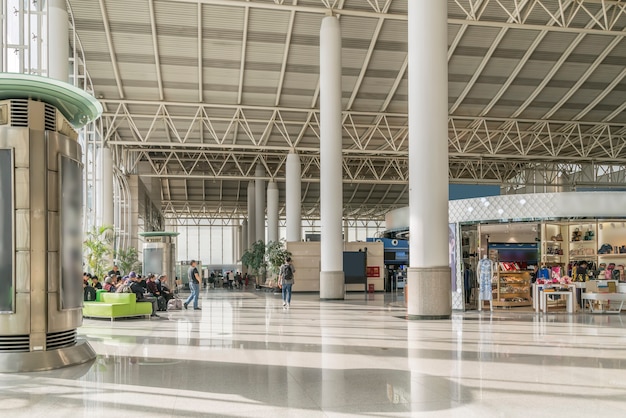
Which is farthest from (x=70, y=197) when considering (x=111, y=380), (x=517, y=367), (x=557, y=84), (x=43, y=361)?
(x=557, y=84)

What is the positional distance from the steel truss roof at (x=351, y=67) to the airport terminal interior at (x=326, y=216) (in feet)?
0.42

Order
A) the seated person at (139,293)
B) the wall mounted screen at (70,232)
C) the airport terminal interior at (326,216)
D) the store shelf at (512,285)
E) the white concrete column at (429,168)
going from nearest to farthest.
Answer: the airport terminal interior at (326,216), the wall mounted screen at (70,232), the white concrete column at (429,168), the seated person at (139,293), the store shelf at (512,285)

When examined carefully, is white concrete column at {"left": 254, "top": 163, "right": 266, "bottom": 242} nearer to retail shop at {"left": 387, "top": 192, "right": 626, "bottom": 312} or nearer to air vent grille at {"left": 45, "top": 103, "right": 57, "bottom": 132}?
retail shop at {"left": 387, "top": 192, "right": 626, "bottom": 312}

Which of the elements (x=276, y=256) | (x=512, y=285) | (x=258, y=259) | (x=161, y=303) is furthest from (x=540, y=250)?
(x=258, y=259)

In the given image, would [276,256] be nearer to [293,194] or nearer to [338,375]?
[293,194]

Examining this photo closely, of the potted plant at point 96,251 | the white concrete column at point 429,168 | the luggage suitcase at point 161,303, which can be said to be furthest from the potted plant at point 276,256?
the white concrete column at point 429,168

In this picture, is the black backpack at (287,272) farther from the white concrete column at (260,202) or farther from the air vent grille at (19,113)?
the white concrete column at (260,202)

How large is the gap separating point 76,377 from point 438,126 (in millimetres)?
10487

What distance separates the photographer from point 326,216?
24750mm

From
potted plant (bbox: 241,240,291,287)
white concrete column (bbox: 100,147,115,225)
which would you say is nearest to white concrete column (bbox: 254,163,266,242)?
potted plant (bbox: 241,240,291,287)

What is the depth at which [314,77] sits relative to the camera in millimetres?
29453

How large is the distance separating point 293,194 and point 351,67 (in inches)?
384

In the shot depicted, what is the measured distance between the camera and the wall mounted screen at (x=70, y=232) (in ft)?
28.9

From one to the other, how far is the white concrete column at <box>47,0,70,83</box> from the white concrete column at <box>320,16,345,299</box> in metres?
9.27
